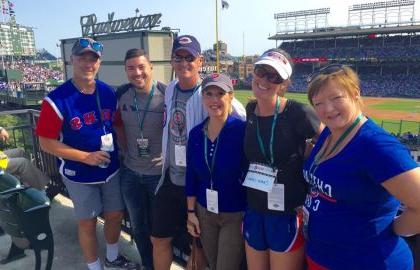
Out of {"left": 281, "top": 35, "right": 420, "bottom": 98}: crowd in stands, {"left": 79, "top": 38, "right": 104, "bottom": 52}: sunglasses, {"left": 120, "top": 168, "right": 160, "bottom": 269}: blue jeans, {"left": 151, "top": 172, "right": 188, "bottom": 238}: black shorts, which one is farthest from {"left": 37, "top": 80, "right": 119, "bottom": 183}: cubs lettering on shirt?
{"left": 281, "top": 35, "right": 420, "bottom": 98}: crowd in stands

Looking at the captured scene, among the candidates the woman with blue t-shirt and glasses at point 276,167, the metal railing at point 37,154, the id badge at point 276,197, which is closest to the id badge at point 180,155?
the woman with blue t-shirt and glasses at point 276,167

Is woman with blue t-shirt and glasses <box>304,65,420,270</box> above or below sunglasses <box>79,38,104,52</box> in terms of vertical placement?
below

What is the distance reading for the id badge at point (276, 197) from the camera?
200cm

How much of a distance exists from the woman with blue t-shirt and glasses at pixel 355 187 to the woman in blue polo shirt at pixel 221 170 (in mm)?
585

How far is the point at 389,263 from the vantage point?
1.55 metres

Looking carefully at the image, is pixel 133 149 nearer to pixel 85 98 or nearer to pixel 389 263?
pixel 85 98

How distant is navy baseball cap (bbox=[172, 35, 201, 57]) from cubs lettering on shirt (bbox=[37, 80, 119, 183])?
72 cm

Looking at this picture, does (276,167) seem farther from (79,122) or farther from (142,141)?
(79,122)

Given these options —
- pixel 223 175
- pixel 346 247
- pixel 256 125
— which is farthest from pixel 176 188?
pixel 346 247

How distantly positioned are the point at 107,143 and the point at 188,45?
40.0 inches

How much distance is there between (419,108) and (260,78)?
122 feet

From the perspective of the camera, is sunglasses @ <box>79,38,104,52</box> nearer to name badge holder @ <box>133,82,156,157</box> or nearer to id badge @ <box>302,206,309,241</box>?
name badge holder @ <box>133,82,156,157</box>

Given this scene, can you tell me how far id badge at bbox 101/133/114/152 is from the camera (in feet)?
9.41

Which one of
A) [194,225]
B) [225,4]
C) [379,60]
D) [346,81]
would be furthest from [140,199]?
[379,60]
